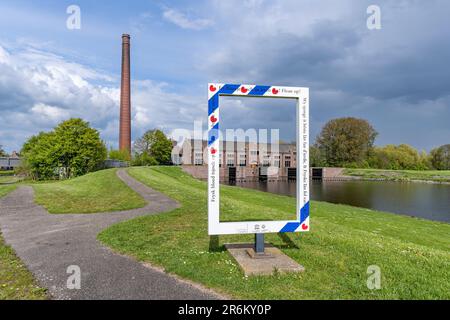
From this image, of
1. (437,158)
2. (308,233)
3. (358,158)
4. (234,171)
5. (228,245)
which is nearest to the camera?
(228,245)

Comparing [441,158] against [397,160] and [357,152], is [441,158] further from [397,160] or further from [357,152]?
[357,152]

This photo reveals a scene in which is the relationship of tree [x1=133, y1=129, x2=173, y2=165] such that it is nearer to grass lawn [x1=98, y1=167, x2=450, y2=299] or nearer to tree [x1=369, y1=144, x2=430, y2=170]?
grass lawn [x1=98, y1=167, x2=450, y2=299]

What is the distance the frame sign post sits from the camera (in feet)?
18.0

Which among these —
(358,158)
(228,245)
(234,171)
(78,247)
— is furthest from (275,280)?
(358,158)

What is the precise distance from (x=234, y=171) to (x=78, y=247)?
66392mm

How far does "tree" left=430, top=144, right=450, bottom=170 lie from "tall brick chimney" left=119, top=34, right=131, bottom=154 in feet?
327

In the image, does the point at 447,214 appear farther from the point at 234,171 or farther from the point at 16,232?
the point at 234,171

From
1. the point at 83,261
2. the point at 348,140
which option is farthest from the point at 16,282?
the point at 348,140

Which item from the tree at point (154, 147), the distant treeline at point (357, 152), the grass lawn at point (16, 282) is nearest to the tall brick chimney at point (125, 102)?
the tree at point (154, 147)

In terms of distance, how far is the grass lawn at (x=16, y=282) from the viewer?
426cm
